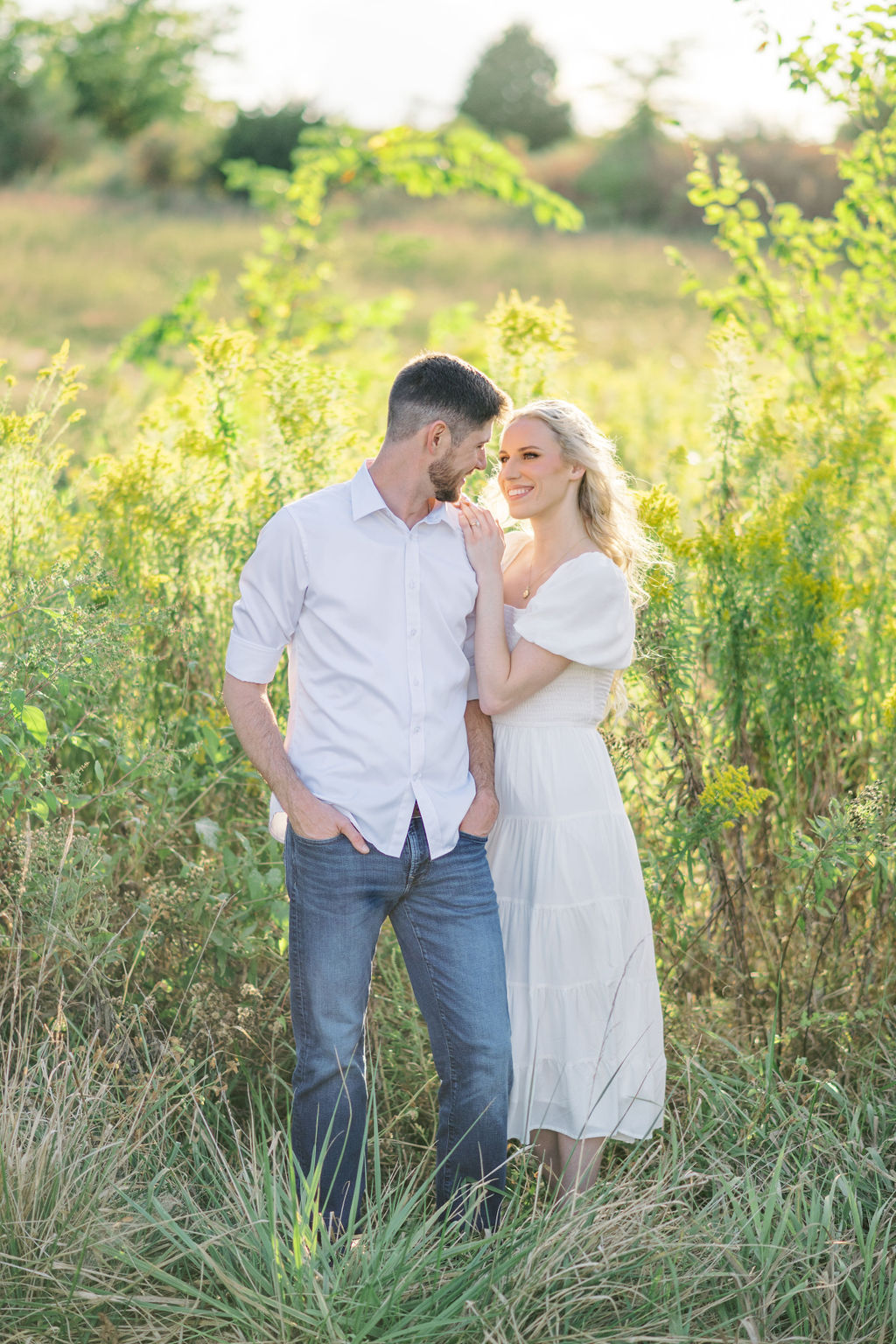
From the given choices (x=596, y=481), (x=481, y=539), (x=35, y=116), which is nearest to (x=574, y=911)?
(x=481, y=539)

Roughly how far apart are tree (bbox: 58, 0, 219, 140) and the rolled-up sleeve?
123ft

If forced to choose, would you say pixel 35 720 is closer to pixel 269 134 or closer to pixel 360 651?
pixel 360 651

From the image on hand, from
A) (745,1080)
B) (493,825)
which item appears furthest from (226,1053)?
(745,1080)

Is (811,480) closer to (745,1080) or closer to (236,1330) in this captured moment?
(745,1080)

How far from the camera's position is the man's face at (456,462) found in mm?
2449

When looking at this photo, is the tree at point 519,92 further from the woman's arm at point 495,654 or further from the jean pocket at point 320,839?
the jean pocket at point 320,839

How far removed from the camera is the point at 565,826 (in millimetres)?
2611

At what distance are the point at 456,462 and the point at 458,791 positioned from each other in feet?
2.24

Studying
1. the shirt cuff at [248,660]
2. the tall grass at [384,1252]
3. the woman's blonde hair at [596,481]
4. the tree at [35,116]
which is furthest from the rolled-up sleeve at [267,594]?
the tree at [35,116]

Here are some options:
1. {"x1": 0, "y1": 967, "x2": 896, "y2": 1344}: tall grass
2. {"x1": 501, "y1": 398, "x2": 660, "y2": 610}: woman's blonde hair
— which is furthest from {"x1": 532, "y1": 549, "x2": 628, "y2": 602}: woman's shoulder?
{"x1": 0, "y1": 967, "x2": 896, "y2": 1344}: tall grass

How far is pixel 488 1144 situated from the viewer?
2439 millimetres

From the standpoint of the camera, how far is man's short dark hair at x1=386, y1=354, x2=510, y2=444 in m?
2.43

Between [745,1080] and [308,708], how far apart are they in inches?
57.5

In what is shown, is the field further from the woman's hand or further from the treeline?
the treeline
